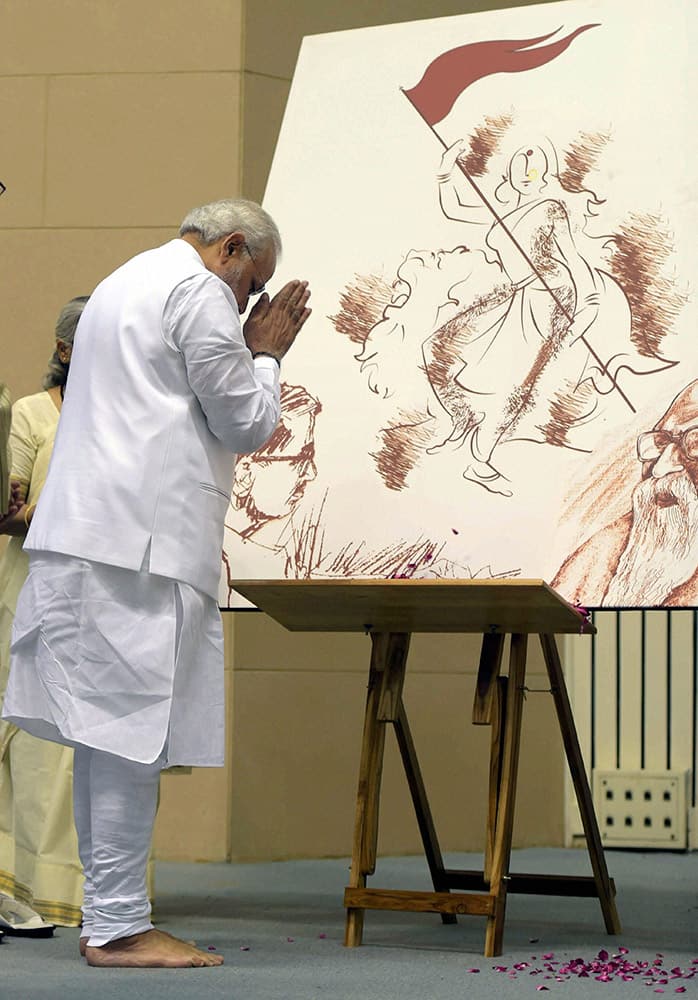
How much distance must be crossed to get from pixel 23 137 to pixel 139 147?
1.23 ft

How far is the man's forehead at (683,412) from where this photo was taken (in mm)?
2842

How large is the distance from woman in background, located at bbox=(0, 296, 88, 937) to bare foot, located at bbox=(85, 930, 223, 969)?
57 cm

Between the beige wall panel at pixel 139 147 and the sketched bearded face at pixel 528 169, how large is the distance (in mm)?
1495

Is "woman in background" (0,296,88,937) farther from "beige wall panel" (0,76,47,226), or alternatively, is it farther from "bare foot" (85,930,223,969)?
"beige wall panel" (0,76,47,226)

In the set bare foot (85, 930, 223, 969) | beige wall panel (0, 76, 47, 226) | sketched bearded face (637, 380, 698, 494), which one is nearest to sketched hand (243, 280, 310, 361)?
sketched bearded face (637, 380, 698, 494)

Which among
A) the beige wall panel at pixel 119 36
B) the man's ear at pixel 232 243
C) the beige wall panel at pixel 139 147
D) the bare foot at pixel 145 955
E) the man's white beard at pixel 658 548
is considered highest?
the beige wall panel at pixel 119 36

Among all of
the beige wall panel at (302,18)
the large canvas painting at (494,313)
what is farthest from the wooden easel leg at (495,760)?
the beige wall panel at (302,18)

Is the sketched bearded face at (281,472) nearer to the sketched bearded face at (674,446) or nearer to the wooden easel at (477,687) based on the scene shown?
the wooden easel at (477,687)

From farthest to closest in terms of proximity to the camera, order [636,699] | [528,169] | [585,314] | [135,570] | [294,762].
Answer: [636,699] < [294,762] < [528,169] < [585,314] < [135,570]

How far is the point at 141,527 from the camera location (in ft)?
8.31

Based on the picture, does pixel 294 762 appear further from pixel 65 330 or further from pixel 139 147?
pixel 139 147

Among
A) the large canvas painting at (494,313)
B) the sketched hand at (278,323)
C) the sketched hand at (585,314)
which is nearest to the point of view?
the sketched hand at (278,323)

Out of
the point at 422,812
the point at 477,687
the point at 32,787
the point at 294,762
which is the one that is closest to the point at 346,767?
the point at 294,762

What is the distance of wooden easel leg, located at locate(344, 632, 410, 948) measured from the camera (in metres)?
2.83
